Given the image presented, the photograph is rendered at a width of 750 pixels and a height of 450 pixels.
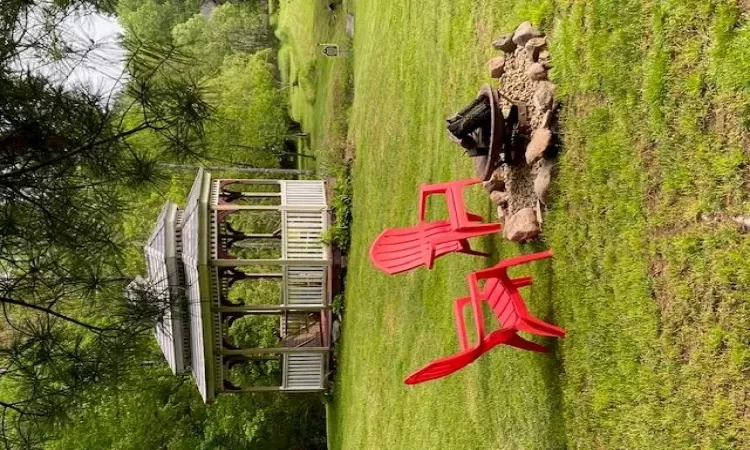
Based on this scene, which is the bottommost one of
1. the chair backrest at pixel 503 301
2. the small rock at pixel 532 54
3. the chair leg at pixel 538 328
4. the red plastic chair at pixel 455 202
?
the chair leg at pixel 538 328

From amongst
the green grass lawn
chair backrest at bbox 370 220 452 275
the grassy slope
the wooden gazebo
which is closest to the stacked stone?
the green grass lawn

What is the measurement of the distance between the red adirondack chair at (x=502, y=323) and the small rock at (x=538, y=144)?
30.5 inches

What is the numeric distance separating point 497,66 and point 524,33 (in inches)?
24.6

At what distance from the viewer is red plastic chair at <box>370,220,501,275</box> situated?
19.4 feet

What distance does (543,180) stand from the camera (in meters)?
5.28

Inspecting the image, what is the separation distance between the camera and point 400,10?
1105 centimetres

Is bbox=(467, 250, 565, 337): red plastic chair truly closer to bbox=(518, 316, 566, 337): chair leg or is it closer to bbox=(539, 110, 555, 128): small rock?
bbox=(518, 316, 566, 337): chair leg

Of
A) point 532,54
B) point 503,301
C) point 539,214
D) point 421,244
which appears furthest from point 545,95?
point 421,244

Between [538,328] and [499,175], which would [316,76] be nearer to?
[499,175]

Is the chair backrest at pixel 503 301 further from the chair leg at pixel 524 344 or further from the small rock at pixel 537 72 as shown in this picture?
the small rock at pixel 537 72

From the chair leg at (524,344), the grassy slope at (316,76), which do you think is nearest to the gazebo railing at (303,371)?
the grassy slope at (316,76)

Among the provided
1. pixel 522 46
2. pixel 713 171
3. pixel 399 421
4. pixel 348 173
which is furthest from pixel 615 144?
pixel 348 173

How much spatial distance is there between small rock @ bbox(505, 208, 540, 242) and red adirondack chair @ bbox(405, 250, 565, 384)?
0.21m

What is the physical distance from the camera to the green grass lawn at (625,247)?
353 cm
